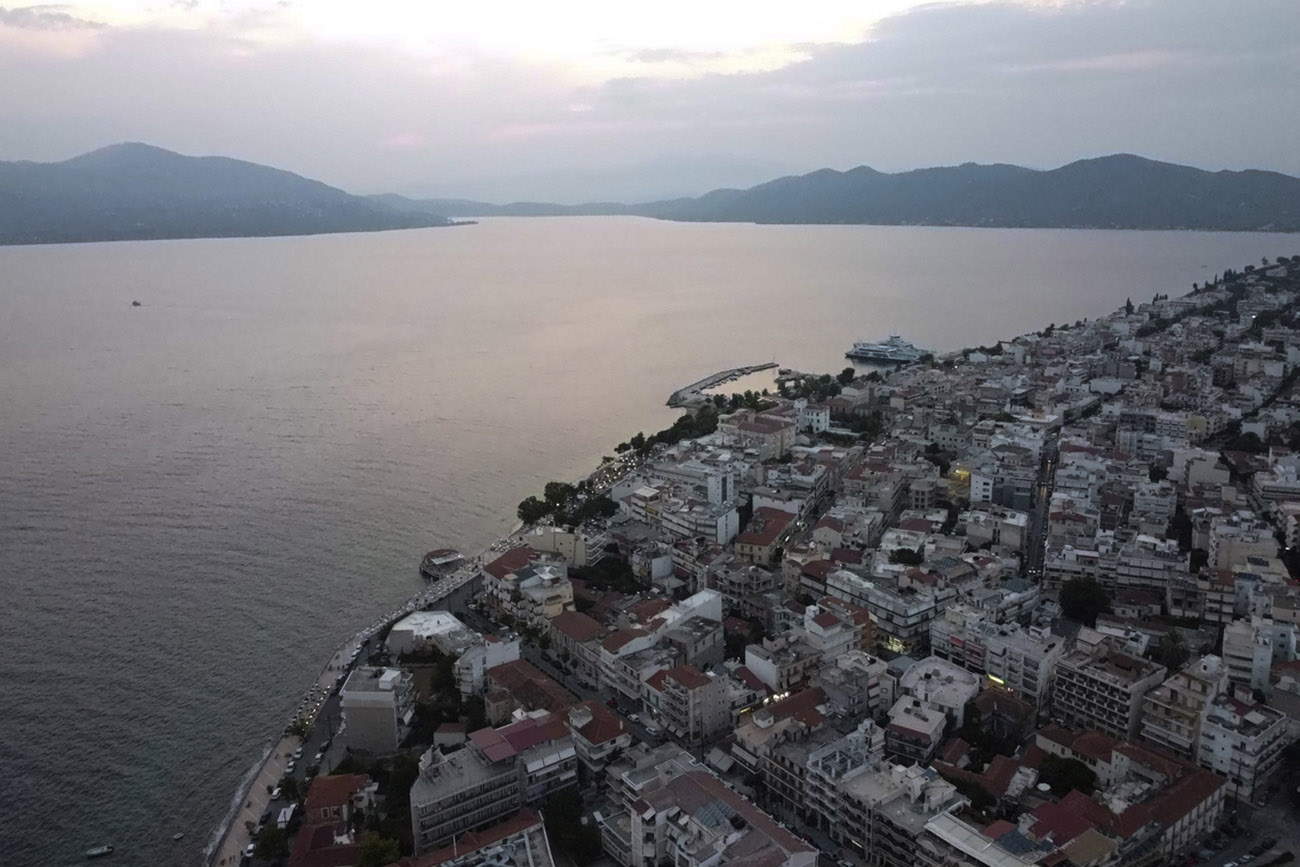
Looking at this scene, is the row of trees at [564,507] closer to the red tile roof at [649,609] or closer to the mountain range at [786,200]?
the red tile roof at [649,609]

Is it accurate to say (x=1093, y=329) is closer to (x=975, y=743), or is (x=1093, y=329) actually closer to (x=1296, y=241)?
(x=975, y=743)

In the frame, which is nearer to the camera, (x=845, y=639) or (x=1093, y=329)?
(x=845, y=639)

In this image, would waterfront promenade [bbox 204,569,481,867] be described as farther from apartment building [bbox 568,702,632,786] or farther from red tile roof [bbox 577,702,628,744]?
red tile roof [bbox 577,702,628,744]

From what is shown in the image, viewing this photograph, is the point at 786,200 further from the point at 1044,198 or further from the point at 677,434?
the point at 677,434

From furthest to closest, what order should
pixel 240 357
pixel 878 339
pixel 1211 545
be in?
pixel 878 339 → pixel 240 357 → pixel 1211 545

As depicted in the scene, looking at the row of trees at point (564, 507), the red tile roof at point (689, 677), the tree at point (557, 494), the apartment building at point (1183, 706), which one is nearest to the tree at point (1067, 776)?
the apartment building at point (1183, 706)

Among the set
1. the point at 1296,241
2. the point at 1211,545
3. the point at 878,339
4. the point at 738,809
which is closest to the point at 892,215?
the point at 1296,241
